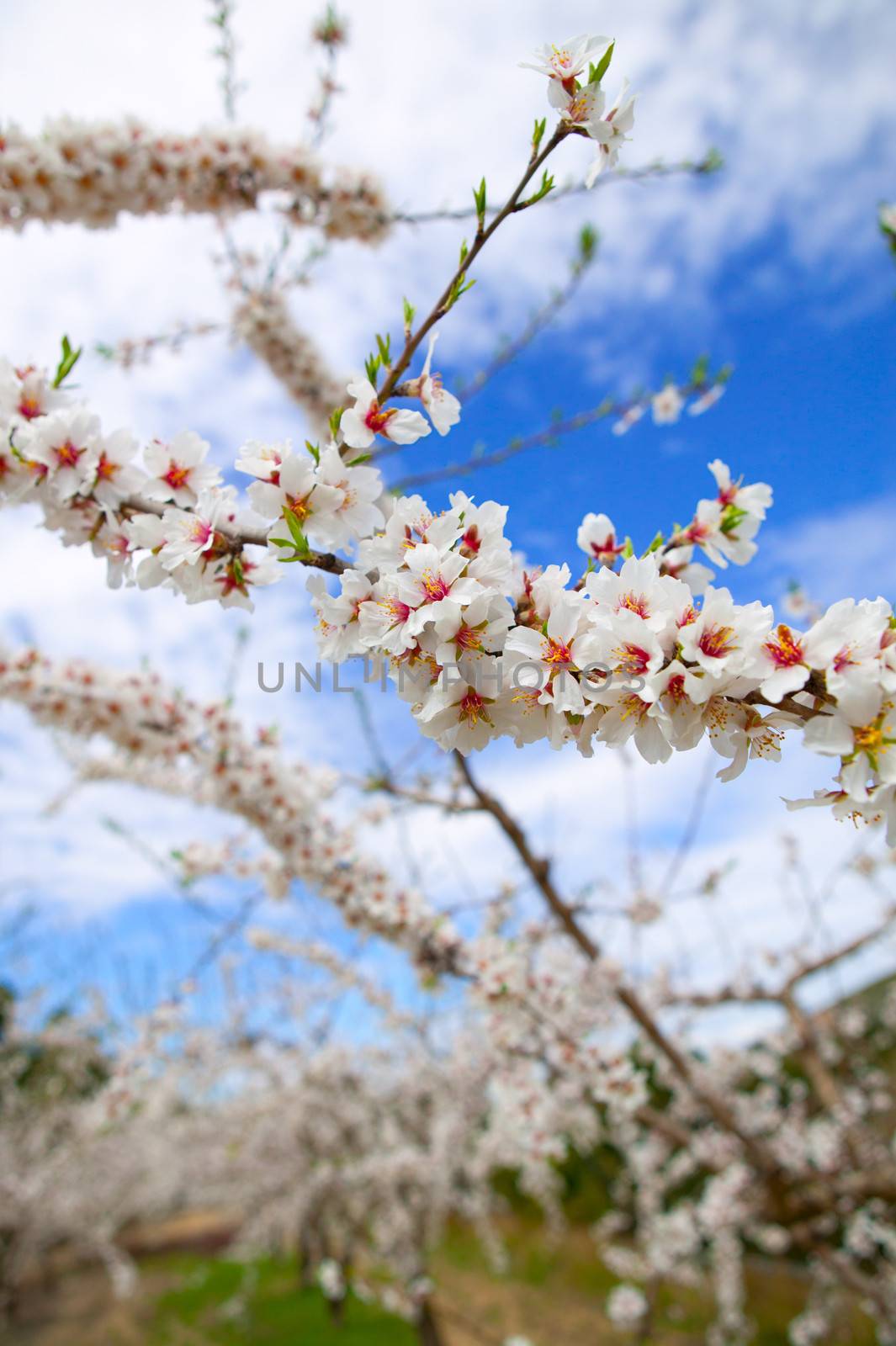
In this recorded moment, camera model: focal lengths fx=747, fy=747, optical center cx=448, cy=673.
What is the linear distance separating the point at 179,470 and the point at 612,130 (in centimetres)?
111

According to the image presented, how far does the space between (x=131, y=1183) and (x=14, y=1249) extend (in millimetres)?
11849

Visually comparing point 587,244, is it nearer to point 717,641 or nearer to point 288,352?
point 288,352

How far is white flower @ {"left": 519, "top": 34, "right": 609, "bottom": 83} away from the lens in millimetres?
1430

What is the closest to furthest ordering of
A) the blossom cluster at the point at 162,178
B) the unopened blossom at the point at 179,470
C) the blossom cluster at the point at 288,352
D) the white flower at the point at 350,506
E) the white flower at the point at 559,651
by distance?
1. the white flower at the point at 559,651
2. the white flower at the point at 350,506
3. the unopened blossom at the point at 179,470
4. the blossom cluster at the point at 162,178
5. the blossom cluster at the point at 288,352

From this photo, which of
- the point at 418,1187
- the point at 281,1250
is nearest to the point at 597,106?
the point at 418,1187

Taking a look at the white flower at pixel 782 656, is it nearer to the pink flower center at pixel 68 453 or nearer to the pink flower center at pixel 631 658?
the pink flower center at pixel 631 658

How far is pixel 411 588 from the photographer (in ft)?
3.95

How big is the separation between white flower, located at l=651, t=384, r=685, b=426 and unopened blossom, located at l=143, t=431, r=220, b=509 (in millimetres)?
2839

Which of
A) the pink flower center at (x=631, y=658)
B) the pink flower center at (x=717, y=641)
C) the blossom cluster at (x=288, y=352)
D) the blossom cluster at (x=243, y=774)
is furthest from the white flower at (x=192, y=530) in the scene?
the blossom cluster at (x=288, y=352)

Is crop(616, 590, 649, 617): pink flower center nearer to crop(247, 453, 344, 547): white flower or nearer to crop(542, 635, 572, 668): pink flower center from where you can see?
crop(542, 635, 572, 668): pink flower center

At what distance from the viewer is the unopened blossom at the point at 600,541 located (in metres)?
1.58

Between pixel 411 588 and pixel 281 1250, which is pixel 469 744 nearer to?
pixel 411 588

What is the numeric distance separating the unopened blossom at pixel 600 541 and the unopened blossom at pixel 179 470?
793 millimetres

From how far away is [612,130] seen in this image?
1.47 metres
